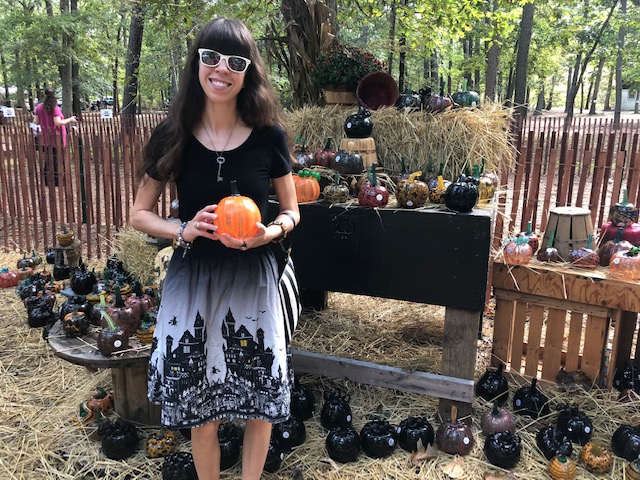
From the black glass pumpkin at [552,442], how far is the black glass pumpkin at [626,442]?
0.24 meters

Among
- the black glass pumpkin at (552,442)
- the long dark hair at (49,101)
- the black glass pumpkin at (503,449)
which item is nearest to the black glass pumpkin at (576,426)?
the black glass pumpkin at (552,442)

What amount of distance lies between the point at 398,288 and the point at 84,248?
505 centimetres

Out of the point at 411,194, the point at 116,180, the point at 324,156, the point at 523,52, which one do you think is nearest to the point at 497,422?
the point at 411,194

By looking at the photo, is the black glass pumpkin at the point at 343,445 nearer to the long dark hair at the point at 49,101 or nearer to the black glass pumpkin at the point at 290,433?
the black glass pumpkin at the point at 290,433

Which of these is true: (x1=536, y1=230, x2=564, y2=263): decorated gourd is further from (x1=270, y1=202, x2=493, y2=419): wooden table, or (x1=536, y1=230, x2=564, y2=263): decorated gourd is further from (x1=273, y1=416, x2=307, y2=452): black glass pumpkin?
(x1=273, y1=416, x2=307, y2=452): black glass pumpkin

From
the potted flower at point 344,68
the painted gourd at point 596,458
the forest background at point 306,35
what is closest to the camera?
the painted gourd at point 596,458

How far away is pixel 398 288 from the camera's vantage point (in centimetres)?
284

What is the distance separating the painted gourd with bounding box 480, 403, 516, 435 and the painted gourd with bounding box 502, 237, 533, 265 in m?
0.92

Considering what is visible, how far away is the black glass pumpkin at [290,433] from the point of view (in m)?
2.74

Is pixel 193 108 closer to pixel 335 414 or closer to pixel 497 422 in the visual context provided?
pixel 335 414

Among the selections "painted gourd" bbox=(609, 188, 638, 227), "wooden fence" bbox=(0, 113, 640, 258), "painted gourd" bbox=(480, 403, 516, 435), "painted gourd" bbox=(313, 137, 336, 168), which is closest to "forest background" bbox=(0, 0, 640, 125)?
"wooden fence" bbox=(0, 113, 640, 258)

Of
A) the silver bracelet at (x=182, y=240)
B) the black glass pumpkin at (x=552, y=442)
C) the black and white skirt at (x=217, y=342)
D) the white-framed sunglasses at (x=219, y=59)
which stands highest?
the white-framed sunglasses at (x=219, y=59)

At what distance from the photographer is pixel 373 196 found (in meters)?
2.80

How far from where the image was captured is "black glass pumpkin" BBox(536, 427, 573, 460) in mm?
2605
